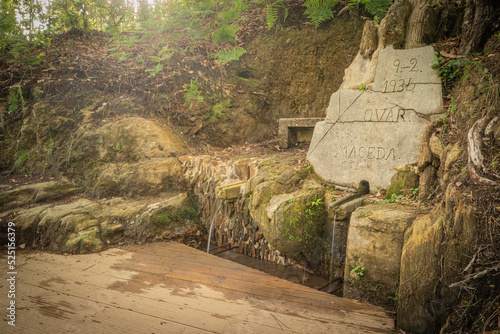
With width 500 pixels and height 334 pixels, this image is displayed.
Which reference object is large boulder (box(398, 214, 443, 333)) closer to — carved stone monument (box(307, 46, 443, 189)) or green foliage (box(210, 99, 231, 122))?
carved stone monument (box(307, 46, 443, 189))

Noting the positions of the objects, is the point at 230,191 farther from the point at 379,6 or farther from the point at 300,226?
the point at 379,6

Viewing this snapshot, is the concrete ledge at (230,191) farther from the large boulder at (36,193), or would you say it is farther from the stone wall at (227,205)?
the large boulder at (36,193)

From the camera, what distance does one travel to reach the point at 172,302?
2.96 meters

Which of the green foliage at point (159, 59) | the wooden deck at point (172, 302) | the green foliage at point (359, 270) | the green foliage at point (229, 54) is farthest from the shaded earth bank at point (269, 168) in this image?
the wooden deck at point (172, 302)

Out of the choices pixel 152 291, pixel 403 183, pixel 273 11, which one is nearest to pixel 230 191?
pixel 152 291

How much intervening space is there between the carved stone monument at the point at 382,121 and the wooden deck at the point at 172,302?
181cm

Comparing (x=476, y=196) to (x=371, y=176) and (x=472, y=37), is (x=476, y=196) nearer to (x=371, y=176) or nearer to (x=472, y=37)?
(x=371, y=176)

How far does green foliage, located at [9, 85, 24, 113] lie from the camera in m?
7.21

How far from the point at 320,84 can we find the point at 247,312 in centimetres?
553

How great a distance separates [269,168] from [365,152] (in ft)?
5.10

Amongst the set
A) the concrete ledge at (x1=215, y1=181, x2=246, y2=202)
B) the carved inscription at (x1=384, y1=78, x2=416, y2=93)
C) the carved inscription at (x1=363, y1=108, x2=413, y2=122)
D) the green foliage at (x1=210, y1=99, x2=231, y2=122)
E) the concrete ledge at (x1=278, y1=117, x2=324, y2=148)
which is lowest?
the concrete ledge at (x1=215, y1=181, x2=246, y2=202)

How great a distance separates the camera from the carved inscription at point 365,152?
12.7ft

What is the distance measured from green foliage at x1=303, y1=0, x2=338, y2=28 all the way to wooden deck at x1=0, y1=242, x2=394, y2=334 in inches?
226

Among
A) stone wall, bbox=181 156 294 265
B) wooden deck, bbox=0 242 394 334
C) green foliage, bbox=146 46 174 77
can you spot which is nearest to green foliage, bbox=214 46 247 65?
green foliage, bbox=146 46 174 77
